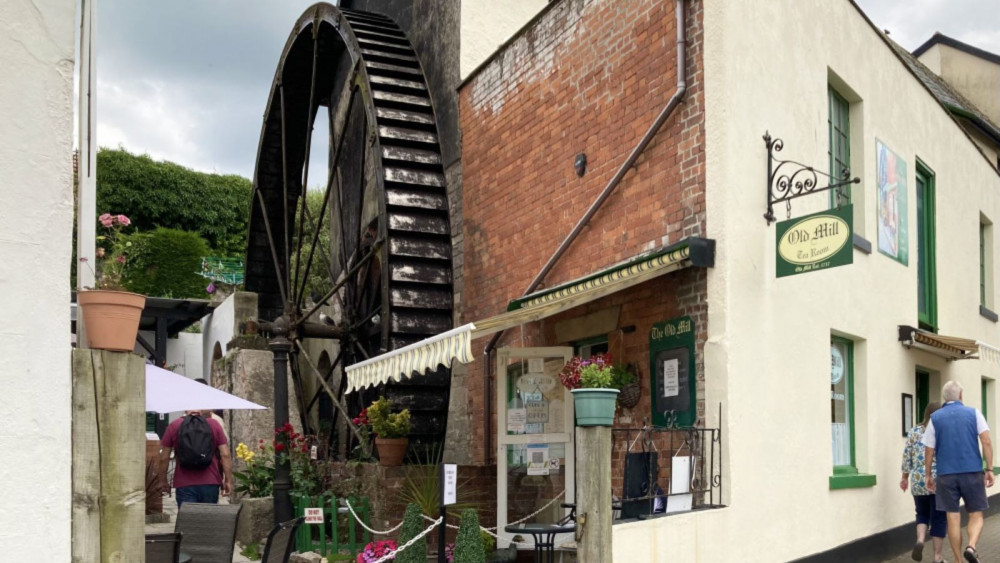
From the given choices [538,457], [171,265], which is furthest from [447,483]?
[171,265]

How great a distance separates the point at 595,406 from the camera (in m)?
6.00

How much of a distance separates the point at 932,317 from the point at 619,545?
6593 mm

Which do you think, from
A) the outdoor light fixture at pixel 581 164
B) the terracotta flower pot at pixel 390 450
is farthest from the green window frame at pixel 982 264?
the terracotta flower pot at pixel 390 450

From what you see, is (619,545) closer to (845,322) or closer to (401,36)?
(845,322)

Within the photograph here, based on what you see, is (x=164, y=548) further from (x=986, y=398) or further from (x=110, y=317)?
(x=986, y=398)

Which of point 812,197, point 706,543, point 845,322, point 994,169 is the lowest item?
point 706,543

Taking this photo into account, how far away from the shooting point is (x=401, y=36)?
13.0 metres

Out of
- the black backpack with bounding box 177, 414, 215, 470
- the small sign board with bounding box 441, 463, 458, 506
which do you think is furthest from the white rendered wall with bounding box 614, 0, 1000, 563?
the black backpack with bounding box 177, 414, 215, 470

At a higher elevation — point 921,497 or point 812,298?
point 812,298

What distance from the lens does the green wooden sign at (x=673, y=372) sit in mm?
7277

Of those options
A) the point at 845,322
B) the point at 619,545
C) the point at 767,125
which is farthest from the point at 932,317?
the point at 619,545

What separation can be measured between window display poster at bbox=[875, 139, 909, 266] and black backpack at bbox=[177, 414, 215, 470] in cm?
640

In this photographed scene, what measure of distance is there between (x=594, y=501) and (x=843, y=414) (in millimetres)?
3834

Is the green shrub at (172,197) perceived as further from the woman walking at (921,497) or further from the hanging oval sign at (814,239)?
the hanging oval sign at (814,239)
